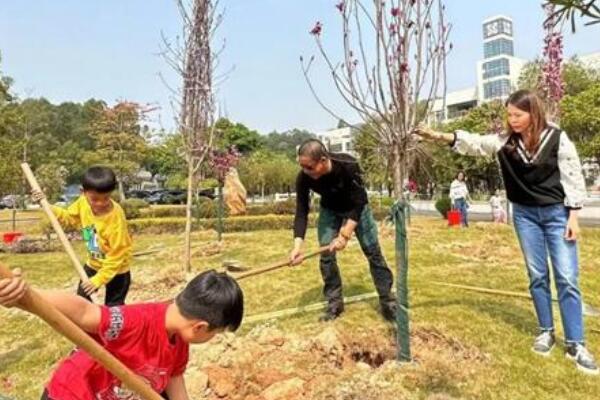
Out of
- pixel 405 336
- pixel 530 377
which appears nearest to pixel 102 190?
pixel 405 336

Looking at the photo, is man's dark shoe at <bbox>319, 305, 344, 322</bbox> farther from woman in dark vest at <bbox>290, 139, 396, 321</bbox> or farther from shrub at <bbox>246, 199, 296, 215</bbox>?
shrub at <bbox>246, 199, 296, 215</bbox>

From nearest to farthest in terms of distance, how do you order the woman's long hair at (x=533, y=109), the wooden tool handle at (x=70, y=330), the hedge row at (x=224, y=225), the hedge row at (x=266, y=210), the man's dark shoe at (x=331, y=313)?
1. the wooden tool handle at (x=70, y=330)
2. the woman's long hair at (x=533, y=109)
3. the man's dark shoe at (x=331, y=313)
4. the hedge row at (x=224, y=225)
5. the hedge row at (x=266, y=210)

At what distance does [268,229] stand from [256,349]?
40.2ft

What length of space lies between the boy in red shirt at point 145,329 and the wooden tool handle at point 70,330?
23cm

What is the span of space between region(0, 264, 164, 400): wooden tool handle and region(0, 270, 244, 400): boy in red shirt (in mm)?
228

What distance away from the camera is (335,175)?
169 inches

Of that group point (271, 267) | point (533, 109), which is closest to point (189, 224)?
point (271, 267)

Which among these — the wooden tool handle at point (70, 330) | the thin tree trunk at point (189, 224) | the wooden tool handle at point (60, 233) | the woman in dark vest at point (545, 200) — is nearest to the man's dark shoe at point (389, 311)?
the woman in dark vest at point (545, 200)

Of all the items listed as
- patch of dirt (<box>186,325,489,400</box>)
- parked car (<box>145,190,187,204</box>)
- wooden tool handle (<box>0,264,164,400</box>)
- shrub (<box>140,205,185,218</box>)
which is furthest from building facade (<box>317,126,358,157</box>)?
parked car (<box>145,190,187,204</box>)

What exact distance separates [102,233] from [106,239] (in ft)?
0.17

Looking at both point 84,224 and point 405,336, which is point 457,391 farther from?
point 84,224

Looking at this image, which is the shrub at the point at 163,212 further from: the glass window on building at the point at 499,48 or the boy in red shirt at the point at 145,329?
the glass window on building at the point at 499,48

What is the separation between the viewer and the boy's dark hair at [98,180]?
11.9 ft

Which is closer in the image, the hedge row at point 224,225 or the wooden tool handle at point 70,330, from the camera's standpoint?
the wooden tool handle at point 70,330
